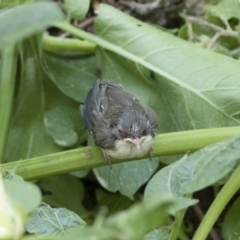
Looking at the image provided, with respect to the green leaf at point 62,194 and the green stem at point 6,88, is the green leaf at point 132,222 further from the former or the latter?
the green leaf at point 62,194

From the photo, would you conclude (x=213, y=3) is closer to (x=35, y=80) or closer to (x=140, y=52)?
(x=140, y=52)

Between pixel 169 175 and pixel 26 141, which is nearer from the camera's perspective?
pixel 169 175

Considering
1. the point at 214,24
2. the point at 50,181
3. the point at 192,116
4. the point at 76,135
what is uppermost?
the point at 214,24

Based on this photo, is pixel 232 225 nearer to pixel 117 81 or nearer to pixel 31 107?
pixel 117 81

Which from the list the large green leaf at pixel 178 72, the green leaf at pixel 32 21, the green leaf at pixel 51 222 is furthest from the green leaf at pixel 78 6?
the green leaf at pixel 32 21

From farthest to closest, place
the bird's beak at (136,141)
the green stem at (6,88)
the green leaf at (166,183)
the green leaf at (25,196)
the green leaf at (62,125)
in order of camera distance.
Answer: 1. the green leaf at (62,125)
2. the green stem at (6,88)
3. the bird's beak at (136,141)
4. the green leaf at (166,183)
5. the green leaf at (25,196)

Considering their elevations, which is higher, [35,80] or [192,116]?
[192,116]

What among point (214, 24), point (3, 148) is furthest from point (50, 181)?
point (214, 24)
